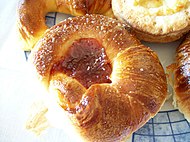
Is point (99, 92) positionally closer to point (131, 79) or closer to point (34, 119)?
point (131, 79)

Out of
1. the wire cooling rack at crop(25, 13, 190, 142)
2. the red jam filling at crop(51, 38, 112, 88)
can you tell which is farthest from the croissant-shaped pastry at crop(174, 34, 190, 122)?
the red jam filling at crop(51, 38, 112, 88)

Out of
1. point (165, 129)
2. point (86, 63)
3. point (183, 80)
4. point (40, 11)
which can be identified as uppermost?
point (40, 11)

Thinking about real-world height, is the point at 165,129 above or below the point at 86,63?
below

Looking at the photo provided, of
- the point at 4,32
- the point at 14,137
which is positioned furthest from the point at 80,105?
the point at 4,32

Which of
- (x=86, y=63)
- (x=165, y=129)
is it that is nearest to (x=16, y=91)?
(x=86, y=63)

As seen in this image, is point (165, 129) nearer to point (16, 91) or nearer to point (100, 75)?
point (100, 75)

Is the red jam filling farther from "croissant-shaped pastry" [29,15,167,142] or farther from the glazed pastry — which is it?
the glazed pastry
